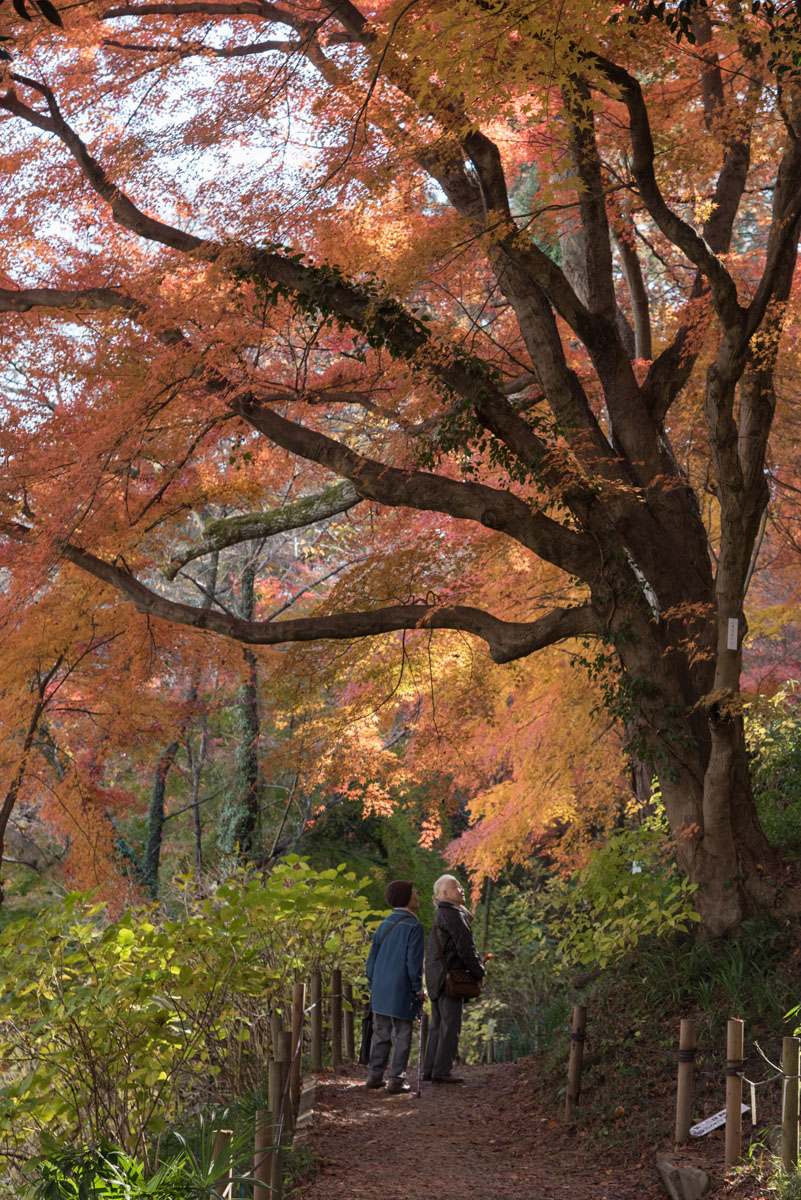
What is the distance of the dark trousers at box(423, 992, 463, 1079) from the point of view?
7.56m

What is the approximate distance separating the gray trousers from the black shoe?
25mm

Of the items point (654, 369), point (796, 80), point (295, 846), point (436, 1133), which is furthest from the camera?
point (295, 846)

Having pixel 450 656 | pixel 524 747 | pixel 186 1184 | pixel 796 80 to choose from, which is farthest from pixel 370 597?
pixel 186 1184

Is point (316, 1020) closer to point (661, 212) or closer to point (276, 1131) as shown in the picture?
point (276, 1131)

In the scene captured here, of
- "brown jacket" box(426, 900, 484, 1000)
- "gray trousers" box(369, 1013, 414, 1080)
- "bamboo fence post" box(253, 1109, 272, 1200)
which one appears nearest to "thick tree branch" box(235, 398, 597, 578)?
"brown jacket" box(426, 900, 484, 1000)

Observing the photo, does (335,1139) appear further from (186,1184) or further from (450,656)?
(450,656)

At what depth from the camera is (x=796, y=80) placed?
5754mm

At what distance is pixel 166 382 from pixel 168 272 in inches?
31.5

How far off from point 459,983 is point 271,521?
464 centimetres

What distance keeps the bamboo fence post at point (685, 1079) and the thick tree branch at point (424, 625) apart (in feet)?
9.65

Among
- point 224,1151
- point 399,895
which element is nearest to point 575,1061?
point 399,895

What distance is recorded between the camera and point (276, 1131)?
13.8 feet

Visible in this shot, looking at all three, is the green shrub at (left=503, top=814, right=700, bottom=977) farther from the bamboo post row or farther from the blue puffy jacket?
the bamboo post row

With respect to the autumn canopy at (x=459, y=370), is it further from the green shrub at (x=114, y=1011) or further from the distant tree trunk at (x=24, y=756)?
the green shrub at (x=114, y=1011)
